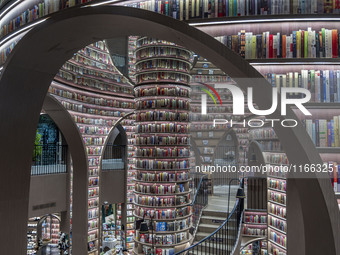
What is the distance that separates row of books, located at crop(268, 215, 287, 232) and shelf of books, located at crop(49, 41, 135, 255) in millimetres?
5821

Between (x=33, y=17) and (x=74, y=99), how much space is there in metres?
5.99

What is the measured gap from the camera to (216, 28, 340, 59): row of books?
2469 mm

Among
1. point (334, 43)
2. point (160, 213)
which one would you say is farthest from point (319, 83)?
point (160, 213)

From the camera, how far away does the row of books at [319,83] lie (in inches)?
98.0

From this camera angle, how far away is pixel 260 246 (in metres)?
10.5

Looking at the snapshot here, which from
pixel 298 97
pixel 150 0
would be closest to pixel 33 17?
pixel 150 0

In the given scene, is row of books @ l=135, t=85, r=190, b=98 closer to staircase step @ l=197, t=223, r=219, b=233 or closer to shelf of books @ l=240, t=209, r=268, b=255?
staircase step @ l=197, t=223, r=219, b=233

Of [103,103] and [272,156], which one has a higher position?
[103,103]

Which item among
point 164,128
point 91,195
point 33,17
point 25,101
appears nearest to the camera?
point 33,17

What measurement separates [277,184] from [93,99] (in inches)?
260

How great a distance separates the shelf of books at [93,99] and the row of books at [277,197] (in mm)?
5843

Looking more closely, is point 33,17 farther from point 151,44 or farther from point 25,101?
→ point 151,44

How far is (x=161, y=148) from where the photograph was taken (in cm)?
691

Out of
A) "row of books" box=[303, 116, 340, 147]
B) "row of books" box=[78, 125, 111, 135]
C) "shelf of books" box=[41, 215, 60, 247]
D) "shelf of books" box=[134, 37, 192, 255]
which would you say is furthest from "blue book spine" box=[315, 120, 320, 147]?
"shelf of books" box=[41, 215, 60, 247]
